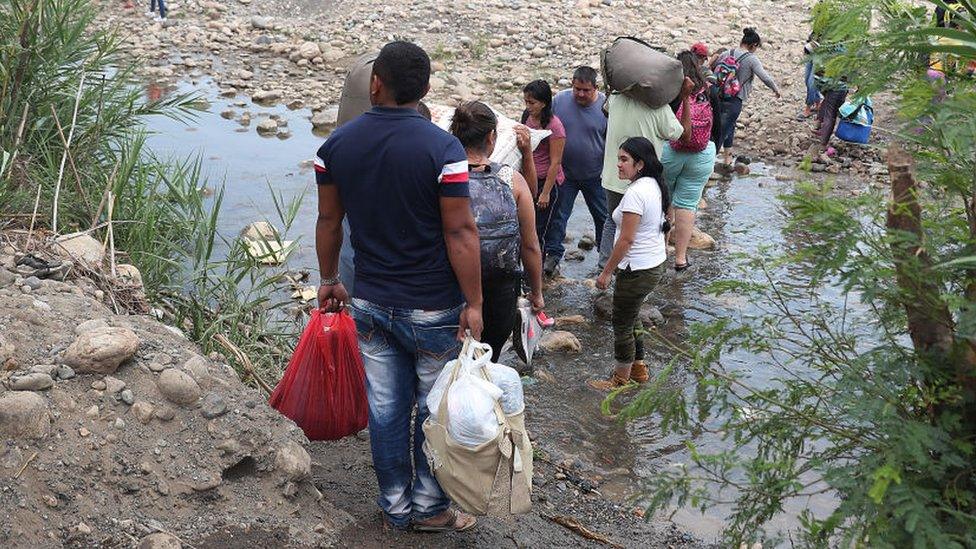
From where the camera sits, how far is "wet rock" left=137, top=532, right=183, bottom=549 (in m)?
3.20

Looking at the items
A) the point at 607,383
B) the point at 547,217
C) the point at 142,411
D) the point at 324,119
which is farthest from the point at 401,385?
the point at 324,119

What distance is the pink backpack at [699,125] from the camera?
6988mm

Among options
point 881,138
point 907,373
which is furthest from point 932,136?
point 881,138

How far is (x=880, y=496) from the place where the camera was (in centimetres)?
236

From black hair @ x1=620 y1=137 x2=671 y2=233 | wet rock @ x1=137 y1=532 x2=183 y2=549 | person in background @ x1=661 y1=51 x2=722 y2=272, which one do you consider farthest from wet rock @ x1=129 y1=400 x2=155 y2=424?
person in background @ x1=661 y1=51 x2=722 y2=272

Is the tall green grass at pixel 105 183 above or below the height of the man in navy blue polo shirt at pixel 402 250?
below

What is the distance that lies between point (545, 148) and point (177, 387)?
3.55m

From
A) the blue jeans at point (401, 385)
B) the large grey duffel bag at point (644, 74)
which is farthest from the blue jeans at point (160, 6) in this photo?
the blue jeans at point (401, 385)

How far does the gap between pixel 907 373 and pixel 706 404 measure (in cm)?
57

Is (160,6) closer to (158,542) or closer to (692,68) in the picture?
(692,68)

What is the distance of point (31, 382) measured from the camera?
139 inches

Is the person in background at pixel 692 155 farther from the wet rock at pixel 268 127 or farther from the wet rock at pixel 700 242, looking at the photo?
the wet rock at pixel 268 127

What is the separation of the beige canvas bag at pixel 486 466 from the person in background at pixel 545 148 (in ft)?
10.7

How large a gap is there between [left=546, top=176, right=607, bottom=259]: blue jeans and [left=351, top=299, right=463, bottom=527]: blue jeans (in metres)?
3.51
